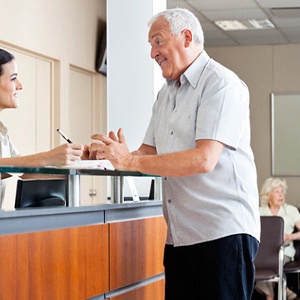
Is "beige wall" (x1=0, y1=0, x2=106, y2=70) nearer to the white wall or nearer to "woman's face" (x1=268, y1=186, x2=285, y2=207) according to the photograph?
the white wall

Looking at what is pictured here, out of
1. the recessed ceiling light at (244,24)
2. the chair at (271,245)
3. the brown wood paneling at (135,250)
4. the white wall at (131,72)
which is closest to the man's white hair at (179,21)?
the brown wood paneling at (135,250)

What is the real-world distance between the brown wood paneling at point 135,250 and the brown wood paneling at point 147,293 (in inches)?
2.1

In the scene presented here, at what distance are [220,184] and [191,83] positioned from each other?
1.24 feet

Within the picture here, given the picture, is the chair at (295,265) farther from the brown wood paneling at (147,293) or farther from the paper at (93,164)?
the paper at (93,164)

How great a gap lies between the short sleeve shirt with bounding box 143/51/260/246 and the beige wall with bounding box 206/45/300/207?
28.1 ft

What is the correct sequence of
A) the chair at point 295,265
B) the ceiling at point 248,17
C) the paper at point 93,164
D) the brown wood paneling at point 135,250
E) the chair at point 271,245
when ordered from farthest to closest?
the ceiling at point 248,17, the chair at point 295,265, the chair at point 271,245, the brown wood paneling at point 135,250, the paper at point 93,164

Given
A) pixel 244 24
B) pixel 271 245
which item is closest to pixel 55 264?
pixel 271 245

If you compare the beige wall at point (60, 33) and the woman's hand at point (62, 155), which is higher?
the beige wall at point (60, 33)

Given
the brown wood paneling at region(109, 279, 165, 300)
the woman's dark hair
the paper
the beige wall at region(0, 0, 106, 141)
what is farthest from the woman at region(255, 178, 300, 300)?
the paper

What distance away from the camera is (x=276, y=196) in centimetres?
809

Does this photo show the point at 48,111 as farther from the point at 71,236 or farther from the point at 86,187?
the point at 71,236

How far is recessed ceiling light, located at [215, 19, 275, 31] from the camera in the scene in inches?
372

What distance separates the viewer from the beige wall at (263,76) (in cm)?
1116

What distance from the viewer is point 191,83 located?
2.75 meters
